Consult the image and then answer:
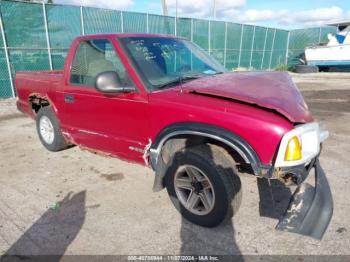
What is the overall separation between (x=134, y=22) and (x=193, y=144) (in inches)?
488

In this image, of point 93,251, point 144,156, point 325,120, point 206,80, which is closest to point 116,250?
point 93,251

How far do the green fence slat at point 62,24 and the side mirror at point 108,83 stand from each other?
31.5 feet

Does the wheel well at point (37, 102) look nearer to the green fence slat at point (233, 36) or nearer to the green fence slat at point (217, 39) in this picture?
the green fence slat at point (217, 39)

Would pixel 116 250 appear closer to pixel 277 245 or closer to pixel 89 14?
pixel 277 245

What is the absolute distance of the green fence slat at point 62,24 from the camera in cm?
1172

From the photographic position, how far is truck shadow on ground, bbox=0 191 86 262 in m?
2.88

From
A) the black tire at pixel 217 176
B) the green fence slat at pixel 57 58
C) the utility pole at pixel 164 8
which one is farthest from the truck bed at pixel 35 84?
the utility pole at pixel 164 8

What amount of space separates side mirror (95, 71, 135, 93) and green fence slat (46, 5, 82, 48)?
9.59 m

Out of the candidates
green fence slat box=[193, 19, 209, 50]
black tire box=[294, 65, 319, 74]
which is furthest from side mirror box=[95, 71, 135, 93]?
black tire box=[294, 65, 319, 74]

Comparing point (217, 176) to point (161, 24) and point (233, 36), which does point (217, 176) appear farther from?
point (233, 36)

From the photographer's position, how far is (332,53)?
21797 millimetres

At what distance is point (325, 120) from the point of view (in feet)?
25.4

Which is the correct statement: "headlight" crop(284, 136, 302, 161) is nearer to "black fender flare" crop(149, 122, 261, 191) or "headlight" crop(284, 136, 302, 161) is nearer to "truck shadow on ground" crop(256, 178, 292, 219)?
"black fender flare" crop(149, 122, 261, 191)

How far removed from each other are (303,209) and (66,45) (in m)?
11.5
